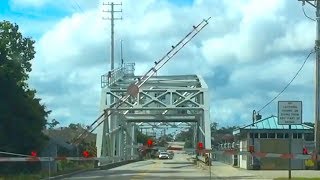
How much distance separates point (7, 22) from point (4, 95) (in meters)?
9.29

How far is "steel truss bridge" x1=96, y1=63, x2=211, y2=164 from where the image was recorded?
3152 inches

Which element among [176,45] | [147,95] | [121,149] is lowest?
[121,149]

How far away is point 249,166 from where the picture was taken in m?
49.3

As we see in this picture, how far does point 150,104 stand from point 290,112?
58.9 m

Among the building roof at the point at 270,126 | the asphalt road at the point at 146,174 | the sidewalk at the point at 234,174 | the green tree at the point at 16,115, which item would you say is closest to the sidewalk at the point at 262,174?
the sidewalk at the point at 234,174

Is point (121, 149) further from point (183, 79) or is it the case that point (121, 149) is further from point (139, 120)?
point (183, 79)

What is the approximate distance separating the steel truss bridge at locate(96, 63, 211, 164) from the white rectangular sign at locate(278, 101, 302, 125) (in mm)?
49166

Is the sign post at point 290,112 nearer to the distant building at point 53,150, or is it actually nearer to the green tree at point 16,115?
the distant building at point 53,150

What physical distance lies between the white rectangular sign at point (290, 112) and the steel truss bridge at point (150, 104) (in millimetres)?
49166

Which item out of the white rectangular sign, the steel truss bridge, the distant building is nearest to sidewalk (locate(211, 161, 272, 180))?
the distant building

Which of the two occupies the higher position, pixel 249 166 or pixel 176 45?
pixel 176 45

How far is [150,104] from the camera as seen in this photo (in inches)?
3324

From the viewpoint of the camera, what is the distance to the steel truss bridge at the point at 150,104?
80.1 m

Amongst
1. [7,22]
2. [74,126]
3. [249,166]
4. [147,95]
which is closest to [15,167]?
[7,22]
